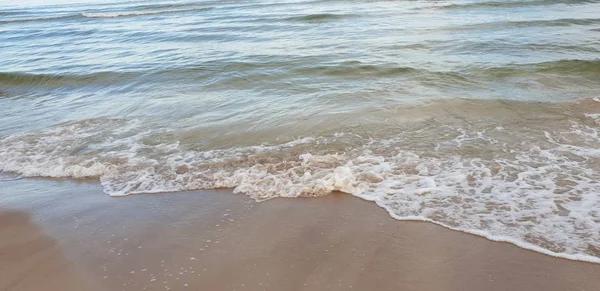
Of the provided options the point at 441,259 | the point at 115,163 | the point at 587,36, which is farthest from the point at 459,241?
the point at 587,36

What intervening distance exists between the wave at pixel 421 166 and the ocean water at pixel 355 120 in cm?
2

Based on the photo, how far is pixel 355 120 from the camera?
6.90 m

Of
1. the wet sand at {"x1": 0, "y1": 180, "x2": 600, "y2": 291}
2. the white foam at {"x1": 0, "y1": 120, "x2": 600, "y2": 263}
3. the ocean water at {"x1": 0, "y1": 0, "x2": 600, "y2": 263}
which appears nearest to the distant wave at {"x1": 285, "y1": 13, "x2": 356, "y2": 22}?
the ocean water at {"x1": 0, "y1": 0, "x2": 600, "y2": 263}

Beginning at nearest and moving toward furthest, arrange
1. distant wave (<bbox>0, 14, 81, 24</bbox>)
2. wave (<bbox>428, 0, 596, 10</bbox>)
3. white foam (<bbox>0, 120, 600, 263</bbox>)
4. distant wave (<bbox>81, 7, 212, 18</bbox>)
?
1. white foam (<bbox>0, 120, 600, 263</bbox>)
2. wave (<bbox>428, 0, 596, 10</bbox>)
3. distant wave (<bbox>81, 7, 212, 18</bbox>)
4. distant wave (<bbox>0, 14, 81, 24</bbox>)

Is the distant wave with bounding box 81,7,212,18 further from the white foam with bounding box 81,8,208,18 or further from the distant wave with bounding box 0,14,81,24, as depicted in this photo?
the distant wave with bounding box 0,14,81,24

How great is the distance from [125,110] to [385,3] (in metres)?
18.7

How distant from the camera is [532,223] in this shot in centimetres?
393

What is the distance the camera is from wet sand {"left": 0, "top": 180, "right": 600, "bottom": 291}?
3299 mm

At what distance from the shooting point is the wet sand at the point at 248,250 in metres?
3.30

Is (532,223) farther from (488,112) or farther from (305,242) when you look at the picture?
(488,112)

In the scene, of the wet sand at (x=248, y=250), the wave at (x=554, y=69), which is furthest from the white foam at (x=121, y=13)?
the wet sand at (x=248, y=250)

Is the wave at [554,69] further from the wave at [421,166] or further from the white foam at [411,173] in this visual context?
the white foam at [411,173]

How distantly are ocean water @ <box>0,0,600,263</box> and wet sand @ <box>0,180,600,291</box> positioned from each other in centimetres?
26

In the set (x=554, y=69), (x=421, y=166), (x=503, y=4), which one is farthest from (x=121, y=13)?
(x=421, y=166)
